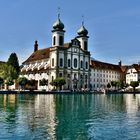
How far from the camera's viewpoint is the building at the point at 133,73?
15225 centimetres

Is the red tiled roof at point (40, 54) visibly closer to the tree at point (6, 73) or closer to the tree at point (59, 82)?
the tree at point (59, 82)

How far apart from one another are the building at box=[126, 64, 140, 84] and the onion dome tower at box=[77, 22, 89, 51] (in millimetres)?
38274

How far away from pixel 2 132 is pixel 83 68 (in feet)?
328

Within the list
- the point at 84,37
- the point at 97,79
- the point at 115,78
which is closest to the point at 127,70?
the point at 115,78

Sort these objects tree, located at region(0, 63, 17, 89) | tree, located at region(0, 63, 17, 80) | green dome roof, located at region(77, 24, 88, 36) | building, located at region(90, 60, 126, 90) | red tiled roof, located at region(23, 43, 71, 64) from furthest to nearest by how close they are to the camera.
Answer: building, located at region(90, 60, 126, 90) → green dome roof, located at region(77, 24, 88, 36) → red tiled roof, located at region(23, 43, 71, 64) → tree, located at region(0, 63, 17, 80) → tree, located at region(0, 63, 17, 89)

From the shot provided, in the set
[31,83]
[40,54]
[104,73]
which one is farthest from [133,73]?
[31,83]

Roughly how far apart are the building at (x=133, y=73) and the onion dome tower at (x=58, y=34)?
49997 millimetres

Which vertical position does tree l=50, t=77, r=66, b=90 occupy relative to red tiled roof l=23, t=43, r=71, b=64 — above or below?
below

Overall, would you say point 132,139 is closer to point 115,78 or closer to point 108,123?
point 108,123

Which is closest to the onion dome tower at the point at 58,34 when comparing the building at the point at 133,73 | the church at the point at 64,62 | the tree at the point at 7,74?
the church at the point at 64,62

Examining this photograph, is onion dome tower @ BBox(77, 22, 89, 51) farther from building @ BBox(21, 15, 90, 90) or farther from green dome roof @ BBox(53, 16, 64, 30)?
green dome roof @ BBox(53, 16, 64, 30)

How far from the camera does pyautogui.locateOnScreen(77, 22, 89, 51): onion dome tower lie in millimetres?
121625

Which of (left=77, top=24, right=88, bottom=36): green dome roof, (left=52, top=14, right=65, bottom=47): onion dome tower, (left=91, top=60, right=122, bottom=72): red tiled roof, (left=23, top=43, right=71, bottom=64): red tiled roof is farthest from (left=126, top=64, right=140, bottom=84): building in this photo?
(left=52, top=14, right=65, bottom=47): onion dome tower

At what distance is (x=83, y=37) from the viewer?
121750mm
